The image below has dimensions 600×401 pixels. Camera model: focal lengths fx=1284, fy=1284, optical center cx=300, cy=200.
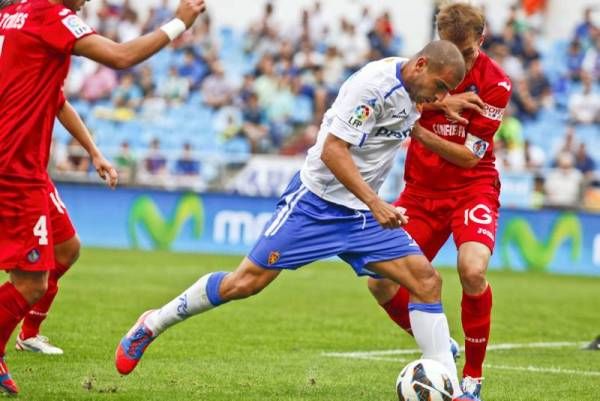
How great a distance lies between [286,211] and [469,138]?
1604 millimetres

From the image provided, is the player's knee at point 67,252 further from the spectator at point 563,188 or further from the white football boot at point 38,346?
the spectator at point 563,188

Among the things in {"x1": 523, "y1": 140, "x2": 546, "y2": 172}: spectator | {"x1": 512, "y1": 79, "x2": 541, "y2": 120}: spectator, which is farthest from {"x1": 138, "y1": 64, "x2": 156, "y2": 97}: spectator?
{"x1": 523, "y1": 140, "x2": 546, "y2": 172}: spectator

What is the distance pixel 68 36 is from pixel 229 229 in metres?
17.3

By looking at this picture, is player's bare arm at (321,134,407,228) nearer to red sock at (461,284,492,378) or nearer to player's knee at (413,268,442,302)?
player's knee at (413,268,442,302)

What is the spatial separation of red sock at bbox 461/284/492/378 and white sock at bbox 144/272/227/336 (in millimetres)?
1759

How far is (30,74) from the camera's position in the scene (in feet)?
25.4

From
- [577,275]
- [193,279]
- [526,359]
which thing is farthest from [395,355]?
[577,275]

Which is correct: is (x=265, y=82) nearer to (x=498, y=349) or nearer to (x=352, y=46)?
(x=352, y=46)

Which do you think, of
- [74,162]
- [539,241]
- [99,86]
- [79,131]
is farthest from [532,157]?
[79,131]

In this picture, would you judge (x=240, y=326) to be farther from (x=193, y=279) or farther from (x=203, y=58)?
(x=203, y=58)

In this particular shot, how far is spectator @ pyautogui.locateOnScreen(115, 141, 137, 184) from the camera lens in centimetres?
2514

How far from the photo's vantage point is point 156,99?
97.3 feet

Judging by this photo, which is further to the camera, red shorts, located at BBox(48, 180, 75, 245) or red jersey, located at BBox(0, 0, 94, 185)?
red shorts, located at BBox(48, 180, 75, 245)

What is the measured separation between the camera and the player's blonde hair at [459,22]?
8.91 meters
